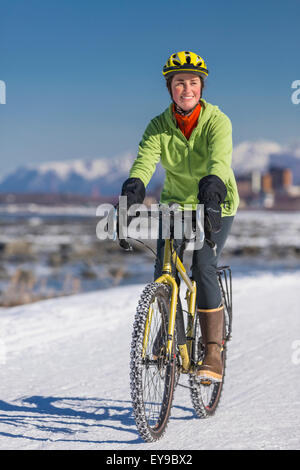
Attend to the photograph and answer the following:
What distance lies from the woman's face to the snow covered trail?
6.05ft

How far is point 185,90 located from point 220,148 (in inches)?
15.3

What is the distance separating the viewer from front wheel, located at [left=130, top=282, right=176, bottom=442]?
115 inches

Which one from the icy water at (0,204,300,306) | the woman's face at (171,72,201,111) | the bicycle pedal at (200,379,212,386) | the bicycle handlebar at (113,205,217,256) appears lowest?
the icy water at (0,204,300,306)

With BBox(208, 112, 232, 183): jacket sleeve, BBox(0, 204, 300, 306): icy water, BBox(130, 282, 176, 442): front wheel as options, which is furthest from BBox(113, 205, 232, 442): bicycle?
BBox(0, 204, 300, 306): icy water

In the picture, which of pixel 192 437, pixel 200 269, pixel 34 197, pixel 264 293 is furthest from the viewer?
pixel 34 197

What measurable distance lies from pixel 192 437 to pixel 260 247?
1112 inches

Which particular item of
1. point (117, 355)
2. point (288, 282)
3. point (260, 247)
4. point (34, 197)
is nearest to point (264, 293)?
point (288, 282)

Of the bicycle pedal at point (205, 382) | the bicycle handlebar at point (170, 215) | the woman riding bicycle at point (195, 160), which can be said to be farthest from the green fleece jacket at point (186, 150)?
the bicycle pedal at point (205, 382)

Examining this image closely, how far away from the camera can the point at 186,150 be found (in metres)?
3.36

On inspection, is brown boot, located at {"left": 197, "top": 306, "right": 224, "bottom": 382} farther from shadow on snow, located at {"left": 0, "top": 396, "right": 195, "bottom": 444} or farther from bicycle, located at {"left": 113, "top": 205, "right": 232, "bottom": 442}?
shadow on snow, located at {"left": 0, "top": 396, "right": 195, "bottom": 444}

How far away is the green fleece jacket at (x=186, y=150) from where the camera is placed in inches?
130

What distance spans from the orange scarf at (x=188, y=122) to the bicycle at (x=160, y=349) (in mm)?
535

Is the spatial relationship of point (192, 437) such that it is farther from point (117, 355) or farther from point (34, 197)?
point (34, 197)

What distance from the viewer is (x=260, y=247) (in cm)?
3097
